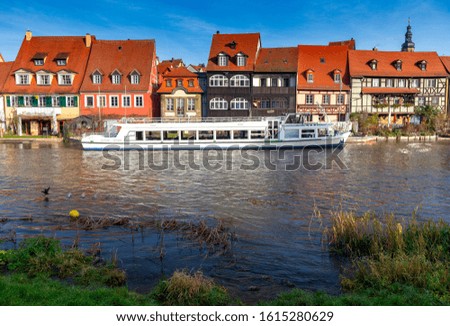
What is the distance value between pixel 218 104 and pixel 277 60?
8988 mm

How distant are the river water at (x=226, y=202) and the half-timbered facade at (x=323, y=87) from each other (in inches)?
775

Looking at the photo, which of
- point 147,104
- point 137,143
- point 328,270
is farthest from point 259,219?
point 147,104

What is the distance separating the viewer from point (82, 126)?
50531 mm

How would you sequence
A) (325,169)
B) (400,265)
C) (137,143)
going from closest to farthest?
1. (400,265)
2. (325,169)
3. (137,143)

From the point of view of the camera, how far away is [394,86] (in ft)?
184

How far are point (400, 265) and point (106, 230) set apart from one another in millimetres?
9039

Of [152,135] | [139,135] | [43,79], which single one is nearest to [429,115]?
[152,135]

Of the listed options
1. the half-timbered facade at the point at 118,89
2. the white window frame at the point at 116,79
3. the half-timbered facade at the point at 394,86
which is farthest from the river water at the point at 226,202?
the half-timbered facade at the point at 394,86

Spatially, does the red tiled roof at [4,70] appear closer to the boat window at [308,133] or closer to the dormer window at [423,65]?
the boat window at [308,133]

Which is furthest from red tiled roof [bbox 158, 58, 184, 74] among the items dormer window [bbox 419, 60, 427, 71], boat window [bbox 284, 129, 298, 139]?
dormer window [bbox 419, 60, 427, 71]

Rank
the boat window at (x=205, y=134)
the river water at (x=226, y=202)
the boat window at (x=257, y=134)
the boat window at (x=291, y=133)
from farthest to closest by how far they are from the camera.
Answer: the boat window at (x=205, y=134)
the boat window at (x=257, y=134)
the boat window at (x=291, y=133)
the river water at (x=226, y=202)

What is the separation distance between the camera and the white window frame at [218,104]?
52.8 meters

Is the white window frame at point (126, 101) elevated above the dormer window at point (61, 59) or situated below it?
below

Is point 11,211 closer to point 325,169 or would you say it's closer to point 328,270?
point 328,270
